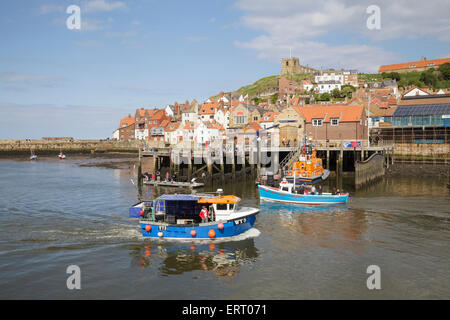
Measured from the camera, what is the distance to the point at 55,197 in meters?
41.3

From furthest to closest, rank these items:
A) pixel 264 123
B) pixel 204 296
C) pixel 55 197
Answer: pixel 264 123 → pixel 55 197 → pixel 204 296

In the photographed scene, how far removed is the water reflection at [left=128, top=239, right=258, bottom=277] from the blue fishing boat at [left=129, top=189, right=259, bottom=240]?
79cm

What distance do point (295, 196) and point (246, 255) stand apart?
50.4ft

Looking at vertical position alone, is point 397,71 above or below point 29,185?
above

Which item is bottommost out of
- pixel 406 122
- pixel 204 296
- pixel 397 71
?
pixel 204 296

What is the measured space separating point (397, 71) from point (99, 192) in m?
171

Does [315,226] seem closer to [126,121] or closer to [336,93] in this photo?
[336,93]

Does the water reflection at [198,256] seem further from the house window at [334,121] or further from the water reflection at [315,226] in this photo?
the house window at [334,121]

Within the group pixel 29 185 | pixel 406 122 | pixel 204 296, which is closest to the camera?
pixel 204 296

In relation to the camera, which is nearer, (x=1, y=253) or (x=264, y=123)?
(x=1, y=253)

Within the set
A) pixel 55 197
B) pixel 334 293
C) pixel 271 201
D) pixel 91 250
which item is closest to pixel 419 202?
pixel 271 201

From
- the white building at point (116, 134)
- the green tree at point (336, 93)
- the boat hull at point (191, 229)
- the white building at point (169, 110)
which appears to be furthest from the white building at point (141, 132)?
the boat hull at point (191, 229)

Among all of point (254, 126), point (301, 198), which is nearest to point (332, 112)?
point (254, 126)

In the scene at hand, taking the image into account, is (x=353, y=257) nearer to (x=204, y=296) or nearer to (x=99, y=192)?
(x=204, y=296)
